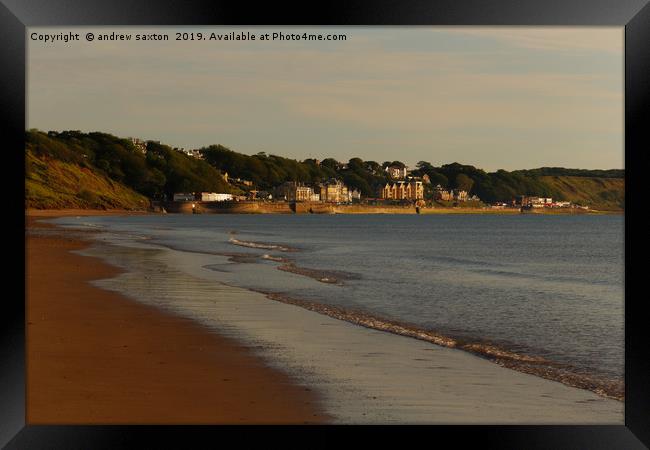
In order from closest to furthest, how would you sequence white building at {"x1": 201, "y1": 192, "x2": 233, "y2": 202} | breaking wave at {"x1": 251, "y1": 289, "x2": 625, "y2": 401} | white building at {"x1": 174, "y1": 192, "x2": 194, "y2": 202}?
breaking wave at {"x1": 251, "y1": 289, "x2": 625, "y2": 401}
white building at {"x1": 174, "y1": 192, "x2": 194, "y2": 202}
white building at {"x1": 201, "y1": 192, "x2": 233, "y2": 202}

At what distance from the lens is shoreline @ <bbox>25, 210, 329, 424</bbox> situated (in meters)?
6.79

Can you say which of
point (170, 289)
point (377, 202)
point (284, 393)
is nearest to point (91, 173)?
point (377, 202)

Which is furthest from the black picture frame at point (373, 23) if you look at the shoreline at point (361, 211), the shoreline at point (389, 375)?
the shoreline at point (361, 211)

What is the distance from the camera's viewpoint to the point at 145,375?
27.1 ft

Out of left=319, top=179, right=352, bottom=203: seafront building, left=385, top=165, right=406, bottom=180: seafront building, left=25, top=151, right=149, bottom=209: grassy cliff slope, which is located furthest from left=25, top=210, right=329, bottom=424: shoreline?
left=385, top=165, right=406, bottom=180: seafront building

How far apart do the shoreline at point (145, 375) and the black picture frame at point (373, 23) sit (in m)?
1.42

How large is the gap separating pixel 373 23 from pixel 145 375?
4.84 metres

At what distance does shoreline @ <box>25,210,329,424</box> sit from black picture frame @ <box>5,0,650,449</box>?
56.0 inches

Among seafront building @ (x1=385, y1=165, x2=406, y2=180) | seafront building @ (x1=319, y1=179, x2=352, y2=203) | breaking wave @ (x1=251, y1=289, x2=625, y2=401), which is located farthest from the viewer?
seafront building @ (x1=385, y1=165, x2=406, y2=180)

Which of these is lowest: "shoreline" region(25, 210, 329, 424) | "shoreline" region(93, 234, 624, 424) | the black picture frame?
"shoreline" region(93, 234, 624, 424)

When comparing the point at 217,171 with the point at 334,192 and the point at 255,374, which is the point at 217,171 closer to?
the point at 334,192

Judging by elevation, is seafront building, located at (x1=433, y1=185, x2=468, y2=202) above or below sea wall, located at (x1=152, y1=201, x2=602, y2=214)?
above

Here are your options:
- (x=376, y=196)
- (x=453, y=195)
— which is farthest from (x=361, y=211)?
(x=453, y=195)

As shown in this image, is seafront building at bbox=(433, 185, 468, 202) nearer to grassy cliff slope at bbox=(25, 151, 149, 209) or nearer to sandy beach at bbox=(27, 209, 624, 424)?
grassy cliff slope at bbox=(25, 151, 149, 209)
